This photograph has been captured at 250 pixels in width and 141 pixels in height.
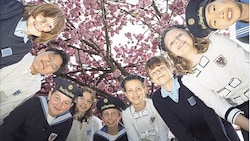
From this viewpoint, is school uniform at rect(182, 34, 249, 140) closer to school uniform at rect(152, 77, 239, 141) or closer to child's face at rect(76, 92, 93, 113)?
school uniform at rect(152, 77, 239, 141)

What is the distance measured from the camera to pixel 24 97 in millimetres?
1886

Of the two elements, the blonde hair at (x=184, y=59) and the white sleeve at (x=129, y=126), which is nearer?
the blonde hair at (x=184, y=59)

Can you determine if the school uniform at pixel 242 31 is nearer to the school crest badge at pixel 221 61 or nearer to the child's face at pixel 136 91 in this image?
the school crest badge at pixel 221 61

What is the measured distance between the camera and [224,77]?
1.66 m

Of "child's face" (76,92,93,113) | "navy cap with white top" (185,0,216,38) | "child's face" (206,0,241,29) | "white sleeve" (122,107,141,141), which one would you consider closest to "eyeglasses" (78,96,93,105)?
"child's face" (76,92,93,113)

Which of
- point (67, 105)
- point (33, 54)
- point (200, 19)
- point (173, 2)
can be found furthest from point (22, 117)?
point (173, 2)

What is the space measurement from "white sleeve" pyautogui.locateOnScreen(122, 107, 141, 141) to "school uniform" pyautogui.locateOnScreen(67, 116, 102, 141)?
226 millimetres

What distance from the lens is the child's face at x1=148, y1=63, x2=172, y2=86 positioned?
1.90 metres

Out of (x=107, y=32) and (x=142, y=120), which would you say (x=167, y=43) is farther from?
(x=107, y=32)

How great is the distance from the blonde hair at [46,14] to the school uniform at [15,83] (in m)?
0.13

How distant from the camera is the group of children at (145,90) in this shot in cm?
163

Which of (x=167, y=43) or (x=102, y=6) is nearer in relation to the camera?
(x=167, y=43)

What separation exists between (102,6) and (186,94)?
101 centimetres

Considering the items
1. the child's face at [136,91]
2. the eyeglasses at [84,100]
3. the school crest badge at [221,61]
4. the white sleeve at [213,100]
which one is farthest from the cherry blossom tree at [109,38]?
the school crest badge at [221,61]
